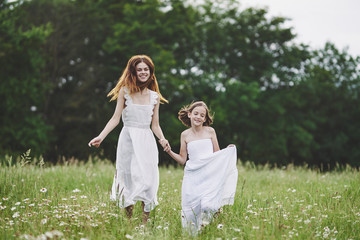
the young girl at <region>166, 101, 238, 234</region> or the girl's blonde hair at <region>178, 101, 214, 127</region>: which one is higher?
the girl's blonde hair at <region>178, 101, 214, 127</region>

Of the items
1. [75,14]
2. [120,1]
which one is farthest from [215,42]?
[75,14]

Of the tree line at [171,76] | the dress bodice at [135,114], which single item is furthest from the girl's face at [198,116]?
the tree line at [171,76]

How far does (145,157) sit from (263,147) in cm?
1962

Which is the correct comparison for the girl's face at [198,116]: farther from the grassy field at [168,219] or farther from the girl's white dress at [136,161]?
the grassy field at [168,219]

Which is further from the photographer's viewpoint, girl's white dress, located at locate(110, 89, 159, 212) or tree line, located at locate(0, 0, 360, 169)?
tree line, located at locate(0, 0, 360, 169)

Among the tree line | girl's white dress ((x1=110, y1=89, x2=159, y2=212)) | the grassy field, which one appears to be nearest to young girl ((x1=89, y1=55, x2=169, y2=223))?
girl's white dress ((x1=110, y1=89, x2=159, y2=212))

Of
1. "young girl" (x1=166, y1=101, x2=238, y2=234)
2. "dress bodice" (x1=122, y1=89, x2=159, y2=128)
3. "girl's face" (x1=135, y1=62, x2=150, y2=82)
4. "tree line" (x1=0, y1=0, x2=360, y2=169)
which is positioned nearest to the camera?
"young girl" (x1=166, y1=101, x2=238, y2=234)

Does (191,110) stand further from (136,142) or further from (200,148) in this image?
(136,142)

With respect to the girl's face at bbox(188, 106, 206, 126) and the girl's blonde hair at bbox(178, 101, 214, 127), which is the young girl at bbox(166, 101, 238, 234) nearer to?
the girl's face at bbox(188, 106, 206, 126)

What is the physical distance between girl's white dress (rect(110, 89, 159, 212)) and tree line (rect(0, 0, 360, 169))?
14444 mm

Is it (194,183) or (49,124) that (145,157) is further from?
(49,124)

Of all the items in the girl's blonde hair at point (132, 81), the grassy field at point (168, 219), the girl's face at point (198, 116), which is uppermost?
the girl's blonde hair at point (132, 81)

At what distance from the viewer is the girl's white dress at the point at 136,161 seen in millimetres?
4359

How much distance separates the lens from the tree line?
19188 millimetres
